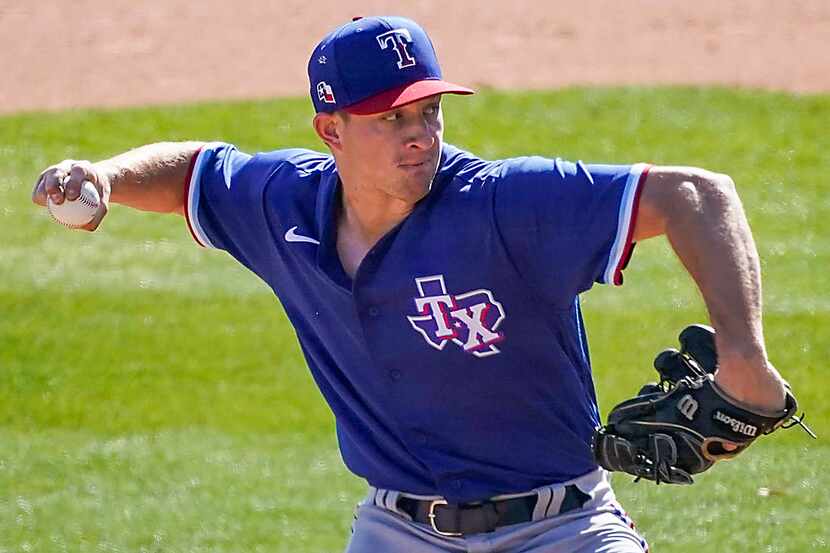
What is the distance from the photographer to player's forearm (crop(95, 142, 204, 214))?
14.2 feet

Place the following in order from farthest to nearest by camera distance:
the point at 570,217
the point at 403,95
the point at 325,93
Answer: the point at 325,93 → the point at 403,95 → the point at 570,217

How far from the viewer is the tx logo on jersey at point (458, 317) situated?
3.76 meters

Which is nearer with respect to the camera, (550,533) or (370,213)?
(550,533)

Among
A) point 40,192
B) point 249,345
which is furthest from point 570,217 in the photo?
point 249,345

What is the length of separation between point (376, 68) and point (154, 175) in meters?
0.88

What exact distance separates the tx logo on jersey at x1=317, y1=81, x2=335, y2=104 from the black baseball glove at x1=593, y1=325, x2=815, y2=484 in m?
1.12

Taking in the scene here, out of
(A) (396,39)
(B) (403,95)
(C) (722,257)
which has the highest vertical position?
(A) (396,39)

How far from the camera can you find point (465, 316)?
3.77 m

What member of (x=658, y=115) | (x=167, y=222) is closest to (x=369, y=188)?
(x=167, y=222)

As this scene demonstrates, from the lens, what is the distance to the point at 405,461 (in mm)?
4004

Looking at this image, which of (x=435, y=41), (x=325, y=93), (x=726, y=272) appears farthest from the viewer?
(x=435, y=41)

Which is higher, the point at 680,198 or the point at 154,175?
the point at 154,175

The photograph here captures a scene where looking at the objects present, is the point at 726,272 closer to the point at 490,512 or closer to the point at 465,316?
the point at 465,316

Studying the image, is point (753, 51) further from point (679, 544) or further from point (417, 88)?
point (417, 88)
